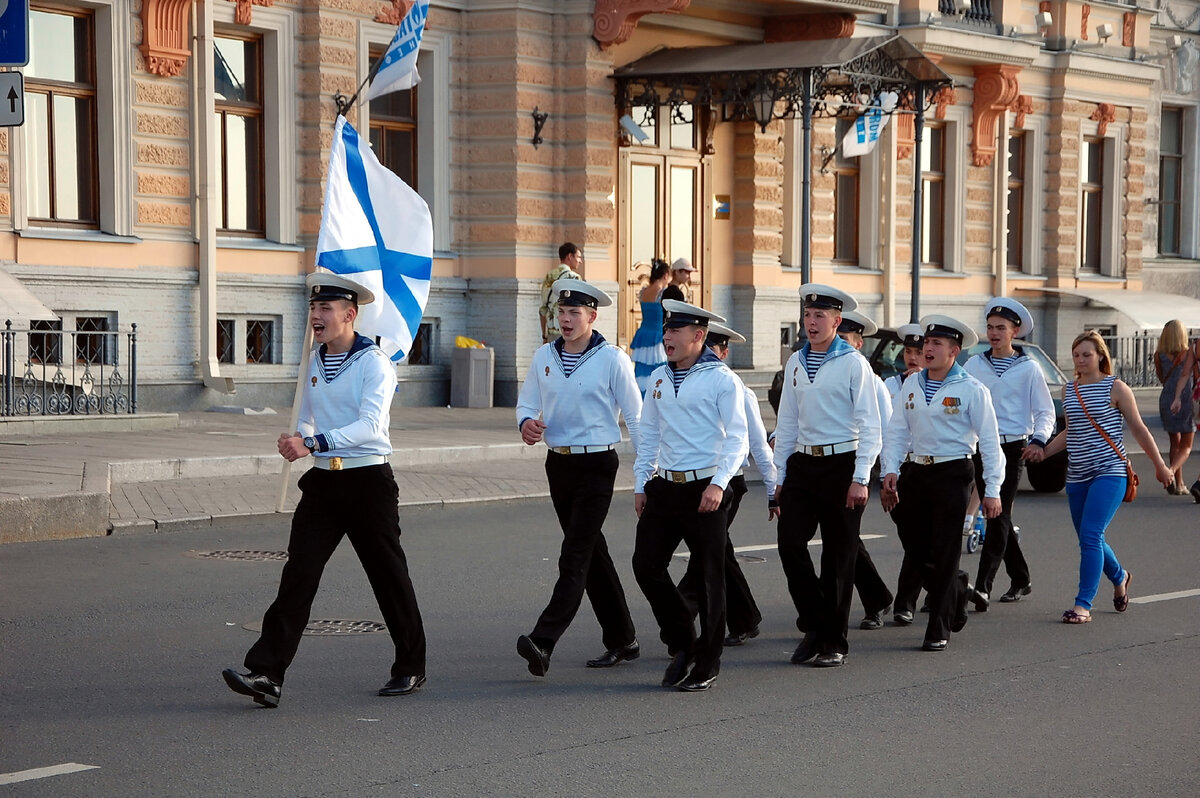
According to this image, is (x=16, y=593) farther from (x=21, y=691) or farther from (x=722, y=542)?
(x=722, y=542)

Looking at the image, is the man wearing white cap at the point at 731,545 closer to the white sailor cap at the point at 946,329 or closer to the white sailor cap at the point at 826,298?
the white sailor cap at the point at 826,298

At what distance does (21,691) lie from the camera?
24.6ft

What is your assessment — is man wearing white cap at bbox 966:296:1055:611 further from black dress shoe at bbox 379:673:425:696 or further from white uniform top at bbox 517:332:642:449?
black dress shoe at bbox 379:673:425:696

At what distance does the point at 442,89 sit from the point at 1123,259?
17.0 m

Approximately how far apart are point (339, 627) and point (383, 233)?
395 cm

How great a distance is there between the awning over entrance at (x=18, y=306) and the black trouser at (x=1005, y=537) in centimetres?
999

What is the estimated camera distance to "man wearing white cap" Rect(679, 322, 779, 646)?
332 inches

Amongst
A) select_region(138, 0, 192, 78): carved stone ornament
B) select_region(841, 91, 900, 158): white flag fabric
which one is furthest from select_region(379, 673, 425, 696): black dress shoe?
select_region(841, 91, 900, 158): white flag fabric

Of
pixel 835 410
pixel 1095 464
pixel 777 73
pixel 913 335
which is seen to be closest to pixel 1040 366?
pixel 913 335

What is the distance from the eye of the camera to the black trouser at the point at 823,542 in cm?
841

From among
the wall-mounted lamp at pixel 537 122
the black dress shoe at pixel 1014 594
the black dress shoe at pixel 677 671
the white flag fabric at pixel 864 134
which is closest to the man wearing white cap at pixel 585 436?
the black dress shoe at pixel 677 671

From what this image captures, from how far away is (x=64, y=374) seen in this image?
17.8 meters

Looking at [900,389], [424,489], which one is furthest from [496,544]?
[900,389]

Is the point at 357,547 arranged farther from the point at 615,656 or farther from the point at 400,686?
the point at 615,656
